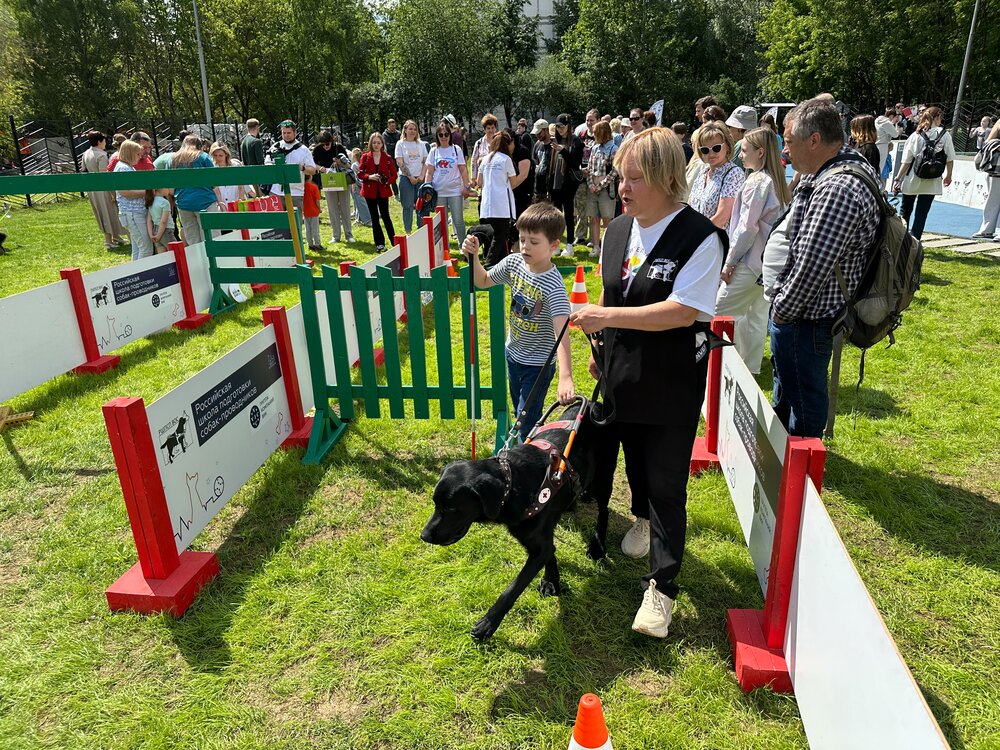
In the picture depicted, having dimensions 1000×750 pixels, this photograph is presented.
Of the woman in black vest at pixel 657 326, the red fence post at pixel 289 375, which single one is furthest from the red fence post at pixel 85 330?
the woman in black vest at pixel 657 326

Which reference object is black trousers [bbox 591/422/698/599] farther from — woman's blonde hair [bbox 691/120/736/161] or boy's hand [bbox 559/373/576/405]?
woman's blonde hair [bbox 691/120/736/161]

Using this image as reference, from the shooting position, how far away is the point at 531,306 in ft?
12.5

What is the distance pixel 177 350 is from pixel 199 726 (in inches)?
216

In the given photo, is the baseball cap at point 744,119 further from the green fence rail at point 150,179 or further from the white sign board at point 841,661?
the white sign board at point 841,661

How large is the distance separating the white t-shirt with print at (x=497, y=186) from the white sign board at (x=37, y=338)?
510 cm

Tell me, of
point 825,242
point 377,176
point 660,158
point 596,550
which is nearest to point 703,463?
point 596,550

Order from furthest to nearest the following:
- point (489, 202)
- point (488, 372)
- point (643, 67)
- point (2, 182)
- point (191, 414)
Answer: point (643, 67)
point (489, 202)
point (488, 372)
point (2, 182)
point (191, 414)

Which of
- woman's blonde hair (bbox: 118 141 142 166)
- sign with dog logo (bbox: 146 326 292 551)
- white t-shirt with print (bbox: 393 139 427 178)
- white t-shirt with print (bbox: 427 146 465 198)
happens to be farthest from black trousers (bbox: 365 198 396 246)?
sign with dog logo (bbox: 146 326 292 551)

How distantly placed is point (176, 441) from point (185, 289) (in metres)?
5.35

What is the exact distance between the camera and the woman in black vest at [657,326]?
245 cm

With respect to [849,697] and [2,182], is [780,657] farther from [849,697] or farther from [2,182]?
[2,182]

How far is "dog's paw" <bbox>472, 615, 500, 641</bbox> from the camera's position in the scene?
297cm

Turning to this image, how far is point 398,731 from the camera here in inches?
102

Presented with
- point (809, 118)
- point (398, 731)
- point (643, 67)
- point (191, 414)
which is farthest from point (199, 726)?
point (643, 67)
